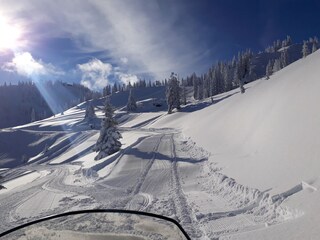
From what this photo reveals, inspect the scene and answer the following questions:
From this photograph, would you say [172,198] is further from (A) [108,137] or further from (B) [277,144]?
(A) [108,137]

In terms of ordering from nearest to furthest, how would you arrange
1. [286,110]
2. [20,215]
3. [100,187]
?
[20,215]
[100,187]
[286,110]

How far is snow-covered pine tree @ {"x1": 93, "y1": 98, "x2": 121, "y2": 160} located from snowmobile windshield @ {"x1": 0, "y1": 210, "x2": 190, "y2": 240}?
109 ft

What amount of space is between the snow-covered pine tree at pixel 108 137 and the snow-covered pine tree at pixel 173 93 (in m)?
50.9

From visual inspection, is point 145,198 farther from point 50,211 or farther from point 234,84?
point 234,84

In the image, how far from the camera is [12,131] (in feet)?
376

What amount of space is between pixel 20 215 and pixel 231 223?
320 inches

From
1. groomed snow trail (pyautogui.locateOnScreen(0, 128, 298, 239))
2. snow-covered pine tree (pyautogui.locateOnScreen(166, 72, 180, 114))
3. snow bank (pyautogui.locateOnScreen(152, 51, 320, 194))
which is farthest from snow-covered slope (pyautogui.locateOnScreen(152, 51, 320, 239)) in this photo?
snow-covered pine tree (pyautogui.locateOnScreen(166, 72, 180, 114))

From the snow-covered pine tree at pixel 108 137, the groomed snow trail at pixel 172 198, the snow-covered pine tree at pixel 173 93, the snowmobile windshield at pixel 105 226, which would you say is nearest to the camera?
the snowmobile windshield at pixel 105 226

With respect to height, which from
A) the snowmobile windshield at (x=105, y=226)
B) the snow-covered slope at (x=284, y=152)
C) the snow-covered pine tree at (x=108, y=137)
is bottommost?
the snow-covered pine tree at (x=108, y=137)

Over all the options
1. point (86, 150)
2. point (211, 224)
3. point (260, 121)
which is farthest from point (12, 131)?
point (211, 224)

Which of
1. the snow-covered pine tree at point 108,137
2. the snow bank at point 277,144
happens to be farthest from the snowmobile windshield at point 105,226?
the snow-covered pine tree at point 108,137

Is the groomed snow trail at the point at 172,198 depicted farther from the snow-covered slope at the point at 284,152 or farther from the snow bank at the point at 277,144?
the snow bank at the point at 277,144

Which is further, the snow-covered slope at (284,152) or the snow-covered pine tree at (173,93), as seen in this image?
the snow-covered pine tree at (173,93)

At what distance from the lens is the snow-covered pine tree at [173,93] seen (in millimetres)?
89062
